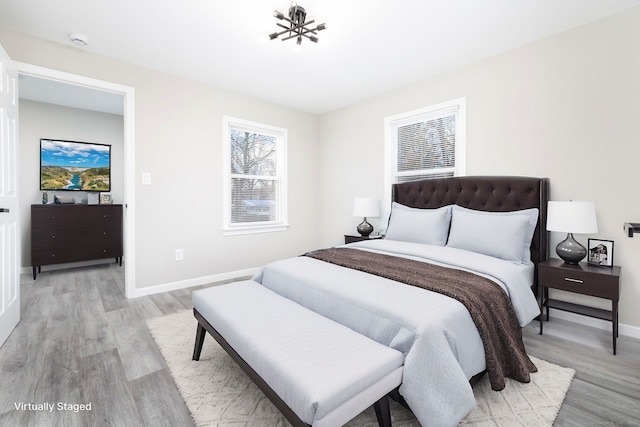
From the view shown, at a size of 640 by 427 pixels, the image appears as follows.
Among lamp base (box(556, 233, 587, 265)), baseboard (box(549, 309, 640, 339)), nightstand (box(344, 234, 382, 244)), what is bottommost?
baseboard (box(549, 309, 640, 339))

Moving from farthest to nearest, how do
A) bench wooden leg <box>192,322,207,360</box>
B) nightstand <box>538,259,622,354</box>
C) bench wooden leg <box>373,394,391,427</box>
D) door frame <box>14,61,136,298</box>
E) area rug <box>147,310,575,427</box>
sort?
door frame <box>14,61,136,298</box>
nightstand <box>538,259,622,354</box>
bench wooden leg <box>192,322,207,360</box>
area rug <box>147,310,575,427</box>
bench wooden leg <box>373,394,391,427</box>

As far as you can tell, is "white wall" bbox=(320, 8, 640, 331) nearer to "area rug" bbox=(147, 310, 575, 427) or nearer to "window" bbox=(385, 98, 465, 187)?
"window" bbox=(385, 98, 465, 187)

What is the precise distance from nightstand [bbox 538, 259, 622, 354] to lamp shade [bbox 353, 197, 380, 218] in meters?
1.89

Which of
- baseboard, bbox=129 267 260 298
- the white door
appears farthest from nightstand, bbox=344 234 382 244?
the white door

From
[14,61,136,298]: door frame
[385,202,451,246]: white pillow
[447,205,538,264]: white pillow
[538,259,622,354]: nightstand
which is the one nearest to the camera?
[538,259,622,354]: nightstand

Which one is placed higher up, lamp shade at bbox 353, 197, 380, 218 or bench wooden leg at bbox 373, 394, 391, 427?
lamp shade at bbox 353, 197, 380, 218

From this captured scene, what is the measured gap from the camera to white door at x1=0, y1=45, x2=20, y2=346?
216cm

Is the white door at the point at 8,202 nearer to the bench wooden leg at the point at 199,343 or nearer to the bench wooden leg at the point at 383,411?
the bench wooden leg at the point at 199,343

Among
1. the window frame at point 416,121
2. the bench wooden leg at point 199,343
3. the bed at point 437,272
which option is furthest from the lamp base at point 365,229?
the bench wooden leg at point 199,343

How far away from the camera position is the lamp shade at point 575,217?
7.22 ft

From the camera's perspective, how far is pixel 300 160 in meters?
4.75

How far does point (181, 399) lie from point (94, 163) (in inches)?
185

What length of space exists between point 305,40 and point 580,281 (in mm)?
2954

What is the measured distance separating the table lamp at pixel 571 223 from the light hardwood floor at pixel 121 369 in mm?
640
